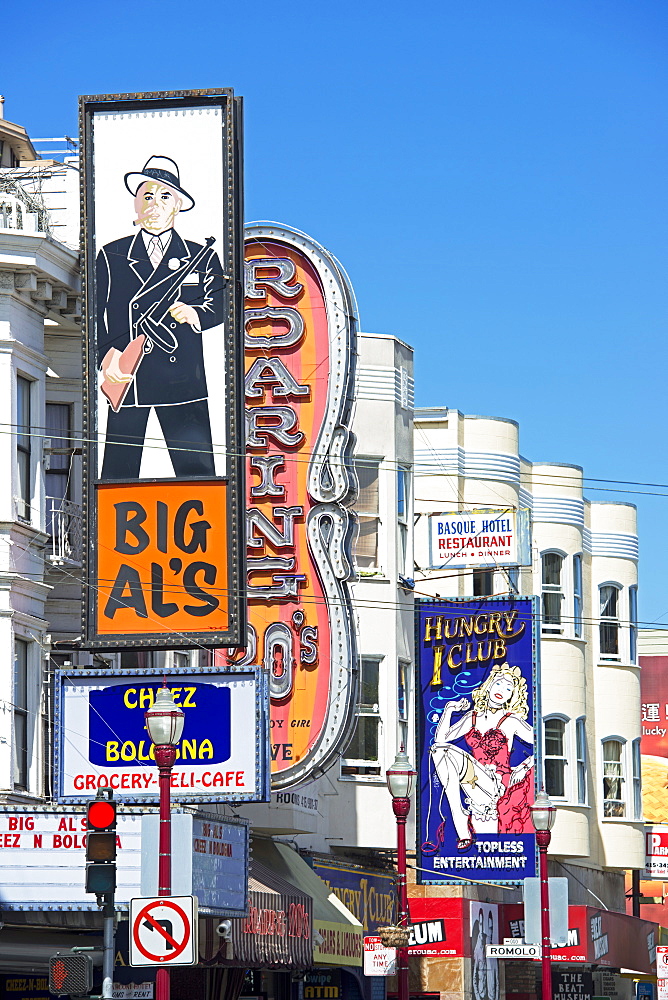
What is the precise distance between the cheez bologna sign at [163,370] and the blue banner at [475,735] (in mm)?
10810

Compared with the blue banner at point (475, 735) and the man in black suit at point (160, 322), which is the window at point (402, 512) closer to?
the blue banner at point (475, 735)

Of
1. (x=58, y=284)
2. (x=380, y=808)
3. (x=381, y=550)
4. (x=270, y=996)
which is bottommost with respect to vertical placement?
(x=270, y=996)

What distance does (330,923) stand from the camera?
33969 mm

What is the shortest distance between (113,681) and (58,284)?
6.41 meters

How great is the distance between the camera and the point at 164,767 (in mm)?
22953

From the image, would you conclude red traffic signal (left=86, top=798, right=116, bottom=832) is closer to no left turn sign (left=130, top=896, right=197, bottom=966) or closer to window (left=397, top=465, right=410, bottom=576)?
no left turn sign (left=130, top=896, right=197, bottom=966)

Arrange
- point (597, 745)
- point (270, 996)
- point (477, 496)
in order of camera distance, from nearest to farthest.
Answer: point (270, 996)
point (477, 496)
point (597, 745)

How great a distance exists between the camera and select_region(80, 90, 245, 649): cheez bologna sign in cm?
2905

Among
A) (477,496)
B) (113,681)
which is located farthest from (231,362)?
(477,496)

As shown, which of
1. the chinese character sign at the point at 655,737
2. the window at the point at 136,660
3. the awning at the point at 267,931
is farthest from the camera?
the chinese character sign at the point at 655,737

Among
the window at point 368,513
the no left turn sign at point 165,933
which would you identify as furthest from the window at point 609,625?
the no left turn sign at point 165,933

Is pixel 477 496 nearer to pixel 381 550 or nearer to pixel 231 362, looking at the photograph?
pixel 381 550

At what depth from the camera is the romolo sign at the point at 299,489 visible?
3256 cm

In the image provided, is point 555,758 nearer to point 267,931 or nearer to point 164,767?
point 267,931
